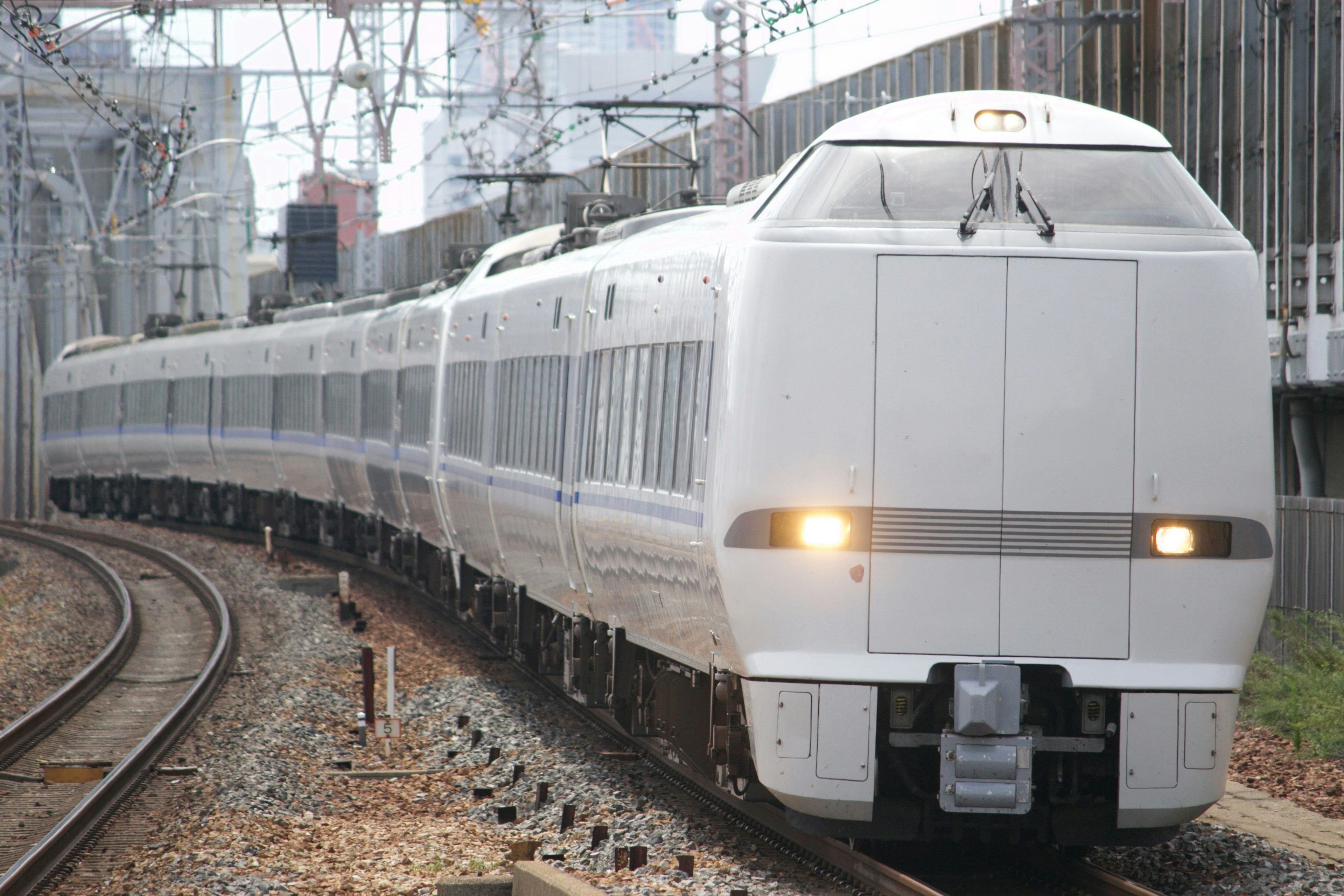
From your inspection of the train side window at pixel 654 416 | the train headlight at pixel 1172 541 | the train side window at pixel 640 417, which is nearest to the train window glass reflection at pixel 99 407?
the train side window at pixel 640 417

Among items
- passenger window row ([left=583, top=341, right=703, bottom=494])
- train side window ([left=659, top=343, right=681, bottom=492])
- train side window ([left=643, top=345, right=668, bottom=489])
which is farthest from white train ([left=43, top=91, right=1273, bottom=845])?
train side window ([left=643, top=345, right=668, bottom=489])

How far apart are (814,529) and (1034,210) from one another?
62.7 inches

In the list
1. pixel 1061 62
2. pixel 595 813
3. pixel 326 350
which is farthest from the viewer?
pixel 326 350

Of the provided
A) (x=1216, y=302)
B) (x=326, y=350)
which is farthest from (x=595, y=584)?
(x=326, y=350)

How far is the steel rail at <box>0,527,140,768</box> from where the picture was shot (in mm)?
13758

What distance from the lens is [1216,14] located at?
1752 centimetres

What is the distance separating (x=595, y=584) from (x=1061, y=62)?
8716 mm

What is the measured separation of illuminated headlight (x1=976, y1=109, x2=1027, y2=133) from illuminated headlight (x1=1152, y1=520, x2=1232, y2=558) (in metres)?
1.78

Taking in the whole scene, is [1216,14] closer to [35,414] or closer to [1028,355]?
[1028,355]

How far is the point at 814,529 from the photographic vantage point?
738 centimetres

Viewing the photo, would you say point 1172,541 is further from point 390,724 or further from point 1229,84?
point 1229,84

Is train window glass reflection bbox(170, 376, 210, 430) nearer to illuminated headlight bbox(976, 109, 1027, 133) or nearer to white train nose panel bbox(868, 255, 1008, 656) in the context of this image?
illuminated headlight bbox(976, 109, 1027, 133)

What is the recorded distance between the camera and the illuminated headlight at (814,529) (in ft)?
24.1

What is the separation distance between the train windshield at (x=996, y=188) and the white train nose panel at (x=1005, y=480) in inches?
18.2
